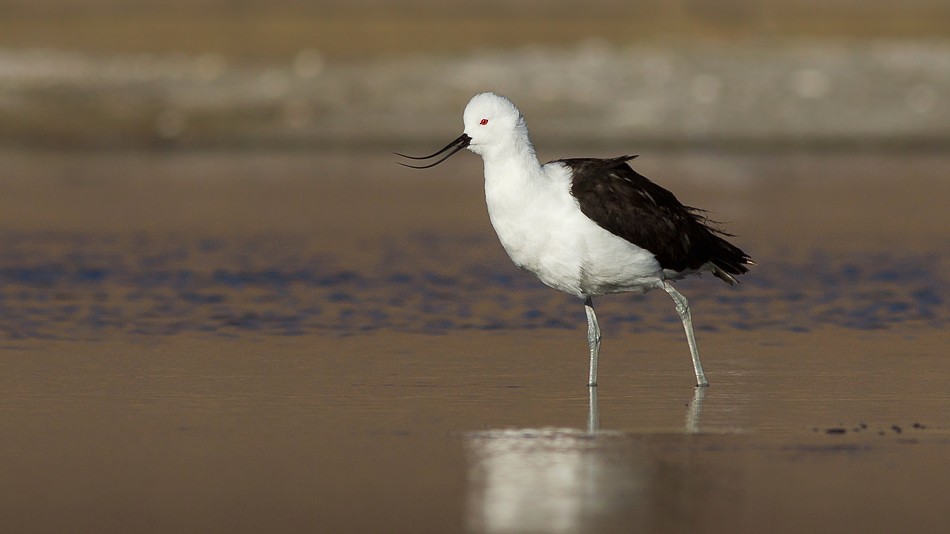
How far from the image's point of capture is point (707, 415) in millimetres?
8117

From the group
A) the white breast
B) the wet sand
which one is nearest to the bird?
the white breast

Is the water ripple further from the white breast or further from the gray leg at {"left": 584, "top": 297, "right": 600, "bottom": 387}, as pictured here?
the white breast

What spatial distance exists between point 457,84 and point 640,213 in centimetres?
1897

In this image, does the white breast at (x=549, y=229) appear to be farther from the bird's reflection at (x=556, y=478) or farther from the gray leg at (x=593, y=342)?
the bird's reflection at (x=556, y=478)

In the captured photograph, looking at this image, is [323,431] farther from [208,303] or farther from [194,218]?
[194,218]

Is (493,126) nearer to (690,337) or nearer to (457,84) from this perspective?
(690,337)

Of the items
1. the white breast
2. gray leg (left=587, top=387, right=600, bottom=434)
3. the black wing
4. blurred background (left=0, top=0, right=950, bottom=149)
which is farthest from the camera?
blurred background (left=0, top=0, right=950, bottom=149)

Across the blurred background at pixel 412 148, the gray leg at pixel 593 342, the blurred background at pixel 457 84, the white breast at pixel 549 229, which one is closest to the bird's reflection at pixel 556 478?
the gray leg at pixel 593 342

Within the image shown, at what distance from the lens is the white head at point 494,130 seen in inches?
351

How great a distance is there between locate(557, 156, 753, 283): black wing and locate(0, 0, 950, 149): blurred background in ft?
52.0

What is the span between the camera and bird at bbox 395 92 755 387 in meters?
8.89

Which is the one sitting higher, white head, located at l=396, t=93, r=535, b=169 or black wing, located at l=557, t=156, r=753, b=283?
white head, located at l=396, t=93, r=535, b=169

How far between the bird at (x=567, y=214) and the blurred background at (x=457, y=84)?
53.3ft

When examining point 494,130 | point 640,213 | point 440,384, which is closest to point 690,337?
point 640,213
